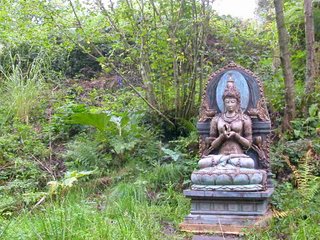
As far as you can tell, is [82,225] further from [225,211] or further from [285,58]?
[285,58]

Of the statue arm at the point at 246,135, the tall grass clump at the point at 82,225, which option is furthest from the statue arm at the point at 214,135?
the tall grass clump at the point at 82,225

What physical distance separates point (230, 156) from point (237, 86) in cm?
90

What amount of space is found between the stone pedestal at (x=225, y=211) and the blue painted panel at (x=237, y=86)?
120 cm

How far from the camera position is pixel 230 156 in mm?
5898

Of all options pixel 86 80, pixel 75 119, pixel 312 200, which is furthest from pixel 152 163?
pixel 86 80

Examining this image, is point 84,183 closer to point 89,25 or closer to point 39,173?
point 39,173

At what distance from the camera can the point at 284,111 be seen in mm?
8070

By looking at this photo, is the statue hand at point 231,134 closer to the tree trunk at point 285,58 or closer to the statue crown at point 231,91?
the statue crown at point 231,91

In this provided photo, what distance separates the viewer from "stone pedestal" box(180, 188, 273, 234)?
208 inches

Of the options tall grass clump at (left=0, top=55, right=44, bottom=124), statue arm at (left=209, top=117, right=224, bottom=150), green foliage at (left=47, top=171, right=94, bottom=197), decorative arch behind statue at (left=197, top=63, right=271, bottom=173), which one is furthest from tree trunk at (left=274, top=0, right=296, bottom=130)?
tall grass clump at (left=0, top=55, right=44, bottom=124)

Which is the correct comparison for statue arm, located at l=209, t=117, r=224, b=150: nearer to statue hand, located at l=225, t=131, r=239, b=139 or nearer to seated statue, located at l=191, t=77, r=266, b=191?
seated statue, located at l=191, t=77, r=266, b=191

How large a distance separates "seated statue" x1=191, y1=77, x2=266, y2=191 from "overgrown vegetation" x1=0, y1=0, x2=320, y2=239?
489mm

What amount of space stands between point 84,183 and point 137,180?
0.83m

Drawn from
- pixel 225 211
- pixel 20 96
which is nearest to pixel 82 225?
pixel 225 211
